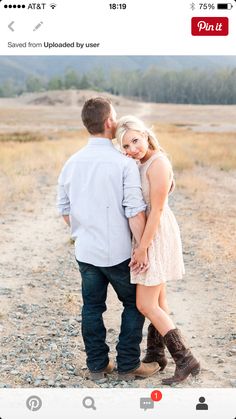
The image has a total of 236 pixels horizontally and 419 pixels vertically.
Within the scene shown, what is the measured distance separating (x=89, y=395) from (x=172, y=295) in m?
2.92

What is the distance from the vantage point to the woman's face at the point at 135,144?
386cm

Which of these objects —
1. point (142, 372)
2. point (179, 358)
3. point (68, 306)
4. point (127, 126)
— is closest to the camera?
point (127, 126)

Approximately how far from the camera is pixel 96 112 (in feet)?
12.7

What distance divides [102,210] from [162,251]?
0.45m

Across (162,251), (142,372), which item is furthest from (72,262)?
(162,251)

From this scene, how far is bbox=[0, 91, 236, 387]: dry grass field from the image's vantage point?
4.86 meters

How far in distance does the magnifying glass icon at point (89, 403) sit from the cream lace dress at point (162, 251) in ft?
2.47

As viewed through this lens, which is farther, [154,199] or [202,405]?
[154,199]
